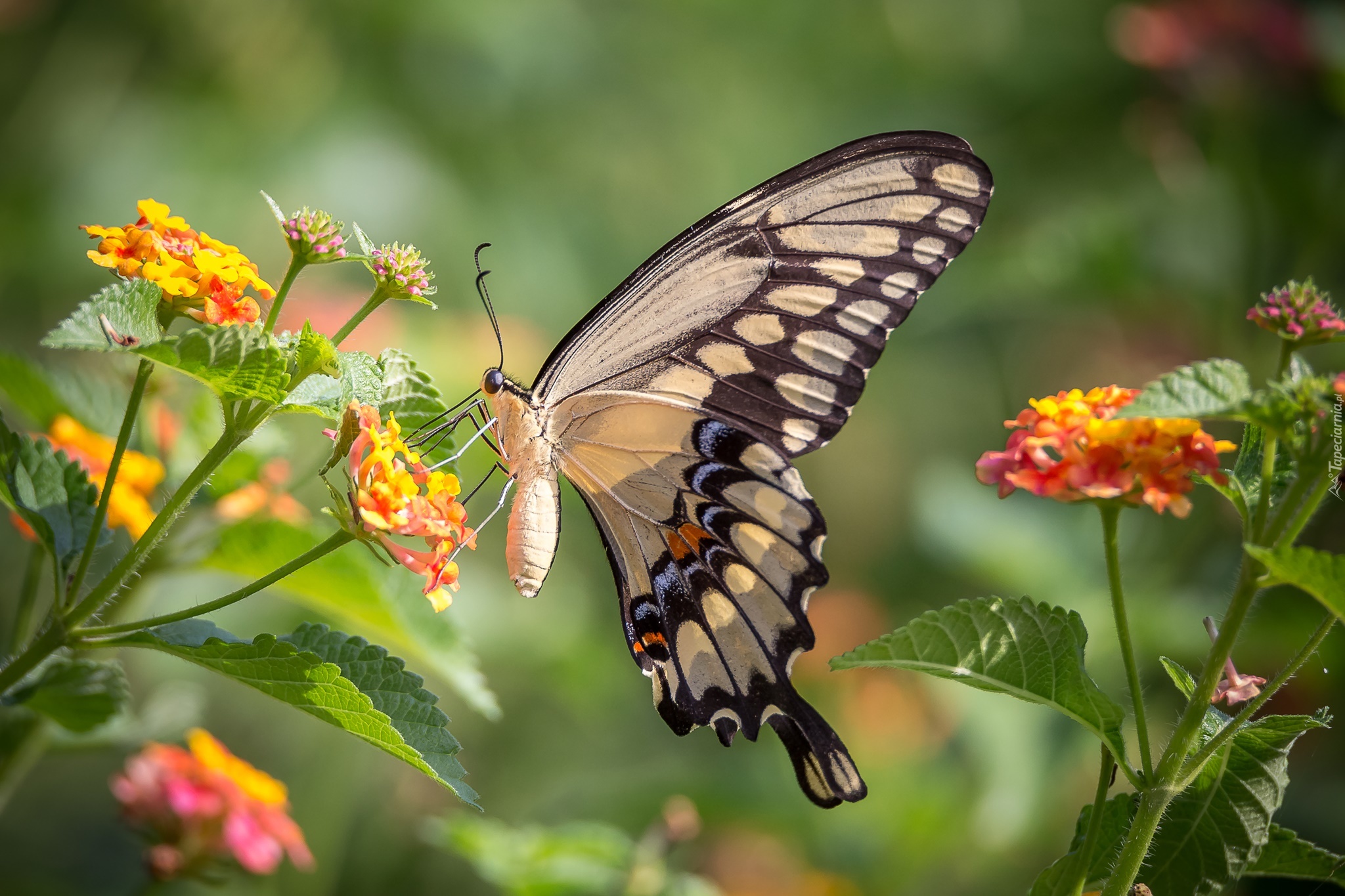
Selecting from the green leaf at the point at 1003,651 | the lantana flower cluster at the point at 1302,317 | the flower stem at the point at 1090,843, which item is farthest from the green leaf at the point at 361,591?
the lantana flower cluster at the point at 1302,317

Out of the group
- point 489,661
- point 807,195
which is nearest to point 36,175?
point 489,661

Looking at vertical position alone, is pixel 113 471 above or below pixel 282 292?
below

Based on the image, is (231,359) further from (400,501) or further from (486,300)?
(486,300)

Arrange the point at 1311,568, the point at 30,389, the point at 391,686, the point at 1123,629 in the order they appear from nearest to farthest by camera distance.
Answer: the point at 1311,568 < the point at 1123,629 < the point at 391,686 < the point at 30,389

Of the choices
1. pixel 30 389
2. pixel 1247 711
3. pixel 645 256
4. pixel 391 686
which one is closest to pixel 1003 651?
pixel 1247 711

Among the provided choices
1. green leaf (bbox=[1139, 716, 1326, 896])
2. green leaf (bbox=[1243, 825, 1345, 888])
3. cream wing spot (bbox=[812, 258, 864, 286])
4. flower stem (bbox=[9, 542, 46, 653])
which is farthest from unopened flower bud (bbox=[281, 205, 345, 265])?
green leaf (bbox=[1243, 825, 1345, 888])

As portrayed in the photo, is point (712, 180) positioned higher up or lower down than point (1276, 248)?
higher up

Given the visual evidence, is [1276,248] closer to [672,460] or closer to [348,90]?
[672,460]

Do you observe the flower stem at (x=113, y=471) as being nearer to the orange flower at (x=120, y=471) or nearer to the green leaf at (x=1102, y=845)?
the orange flower at (x=120, y=471)
